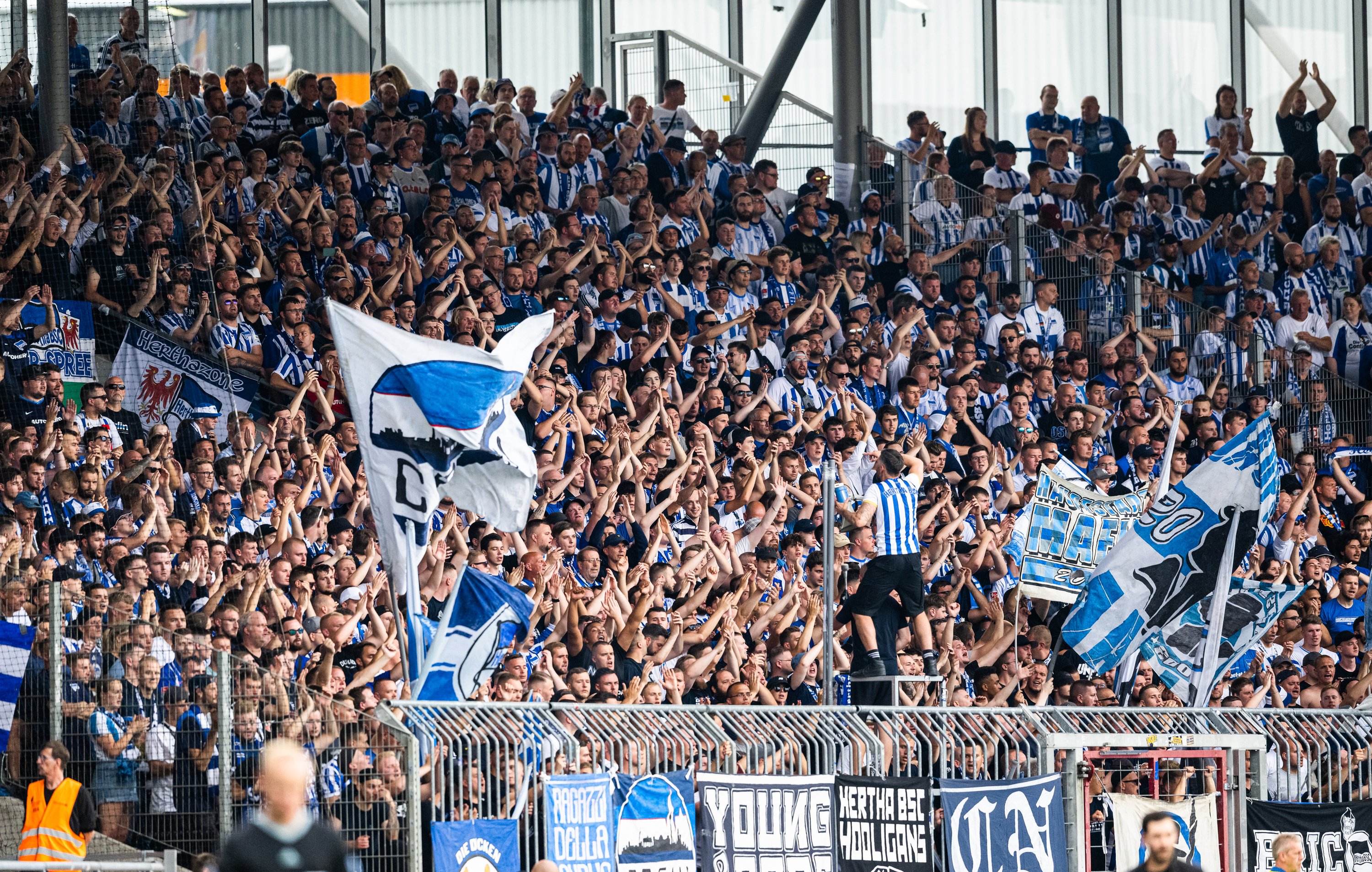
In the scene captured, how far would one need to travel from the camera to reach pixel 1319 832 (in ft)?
52.2

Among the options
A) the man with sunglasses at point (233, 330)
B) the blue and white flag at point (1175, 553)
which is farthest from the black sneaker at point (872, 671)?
the man with sunglasses at point (233, 330)

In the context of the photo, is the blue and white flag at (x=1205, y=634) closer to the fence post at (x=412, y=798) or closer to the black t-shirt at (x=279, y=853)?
the fence post at (x=412, y=798)

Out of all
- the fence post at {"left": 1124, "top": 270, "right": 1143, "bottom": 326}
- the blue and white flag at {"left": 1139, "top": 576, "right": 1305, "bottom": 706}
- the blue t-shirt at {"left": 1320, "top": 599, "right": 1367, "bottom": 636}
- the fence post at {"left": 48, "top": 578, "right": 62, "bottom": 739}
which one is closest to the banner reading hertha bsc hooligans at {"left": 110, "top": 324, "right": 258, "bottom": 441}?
the fence post at {"left": 48, "top": 578, "right": 62, "bottom": 739}

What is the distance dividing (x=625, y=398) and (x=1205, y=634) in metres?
5.93

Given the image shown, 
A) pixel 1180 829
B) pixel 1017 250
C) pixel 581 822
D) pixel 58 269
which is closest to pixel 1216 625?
pixel 1180 829

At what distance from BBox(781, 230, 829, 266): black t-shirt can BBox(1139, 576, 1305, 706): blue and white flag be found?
26.2 feet

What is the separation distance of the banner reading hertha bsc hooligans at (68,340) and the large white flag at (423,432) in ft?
16.5

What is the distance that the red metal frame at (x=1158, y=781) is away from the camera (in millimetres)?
15156

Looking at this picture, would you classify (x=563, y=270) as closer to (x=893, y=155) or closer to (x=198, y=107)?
(x=198, y=107)

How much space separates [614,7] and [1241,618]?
52.5 ft

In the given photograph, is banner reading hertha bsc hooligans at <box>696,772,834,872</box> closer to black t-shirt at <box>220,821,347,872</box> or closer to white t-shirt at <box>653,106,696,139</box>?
black t-shirt at <box>220,821,347,872</box>

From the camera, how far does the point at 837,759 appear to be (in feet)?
47.8

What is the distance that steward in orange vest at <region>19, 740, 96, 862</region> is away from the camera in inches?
484

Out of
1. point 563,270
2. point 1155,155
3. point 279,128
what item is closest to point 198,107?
point 279,128
